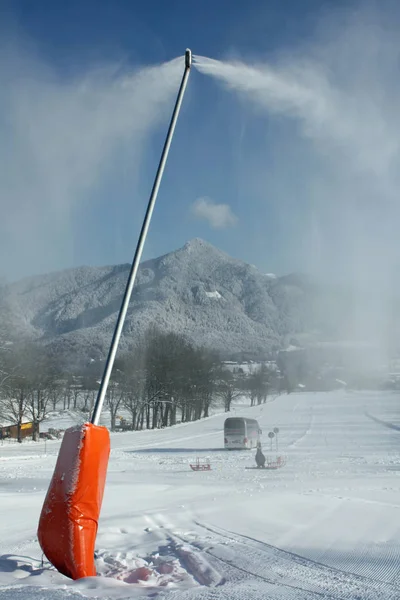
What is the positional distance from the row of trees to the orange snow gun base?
38643 mm

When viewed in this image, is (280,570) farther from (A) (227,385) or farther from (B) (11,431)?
(A) (227,385)

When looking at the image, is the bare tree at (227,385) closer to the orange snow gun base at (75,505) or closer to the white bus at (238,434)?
the white bus at (238,434)

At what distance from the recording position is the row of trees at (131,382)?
52.4 m

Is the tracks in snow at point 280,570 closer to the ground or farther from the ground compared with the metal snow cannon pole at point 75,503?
closer to the ground

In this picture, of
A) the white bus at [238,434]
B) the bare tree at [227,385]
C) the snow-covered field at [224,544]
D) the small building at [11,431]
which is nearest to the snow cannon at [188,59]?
the snow-covered field at [224,544]

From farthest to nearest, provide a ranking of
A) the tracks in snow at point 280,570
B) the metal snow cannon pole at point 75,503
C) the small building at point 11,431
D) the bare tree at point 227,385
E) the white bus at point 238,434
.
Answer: the bare tree at point 227,385 < the small building at point 11,431 < the white bus at point 238,434 < the metal snow cannon pole at point 75,503 < the tracks in snow at point 280,570

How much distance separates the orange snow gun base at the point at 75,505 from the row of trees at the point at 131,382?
38.6 meters

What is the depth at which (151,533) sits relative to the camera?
9.73 metres

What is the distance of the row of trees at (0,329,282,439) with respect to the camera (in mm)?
52397

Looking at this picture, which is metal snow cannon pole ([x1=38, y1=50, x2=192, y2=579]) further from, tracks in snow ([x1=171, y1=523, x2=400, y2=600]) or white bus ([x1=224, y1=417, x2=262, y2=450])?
white bus ([x1=224, y1=417, x2=262, y2=450])

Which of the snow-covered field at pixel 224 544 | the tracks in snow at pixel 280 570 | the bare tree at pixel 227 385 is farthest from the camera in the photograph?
the bare tree at pixel 227 385

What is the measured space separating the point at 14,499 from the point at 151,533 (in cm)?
623

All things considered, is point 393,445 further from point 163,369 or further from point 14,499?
point 163,369

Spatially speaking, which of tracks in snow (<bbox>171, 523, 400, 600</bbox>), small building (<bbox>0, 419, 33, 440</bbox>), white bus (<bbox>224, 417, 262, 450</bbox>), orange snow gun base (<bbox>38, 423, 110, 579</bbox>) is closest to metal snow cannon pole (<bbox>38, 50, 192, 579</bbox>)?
orange snow gun base (<bbox>38, 423, 110, 579</bbox>)
